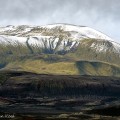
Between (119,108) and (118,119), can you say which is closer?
(118,119)

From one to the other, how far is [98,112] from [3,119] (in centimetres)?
4485

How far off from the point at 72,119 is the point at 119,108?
129 feet

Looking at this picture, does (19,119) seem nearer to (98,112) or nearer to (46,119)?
(46,119)

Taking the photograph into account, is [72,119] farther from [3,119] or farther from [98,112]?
[98,112]

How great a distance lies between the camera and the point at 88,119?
11125 centimetres

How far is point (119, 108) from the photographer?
14450 cm

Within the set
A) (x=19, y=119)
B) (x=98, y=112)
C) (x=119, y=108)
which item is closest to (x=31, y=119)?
(x=19, y=119)

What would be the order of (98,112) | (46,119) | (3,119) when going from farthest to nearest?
(98,112), (46,119), (3,119)

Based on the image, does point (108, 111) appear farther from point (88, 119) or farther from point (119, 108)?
point (88, 119)

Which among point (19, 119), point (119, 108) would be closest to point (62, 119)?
point (19, 119)

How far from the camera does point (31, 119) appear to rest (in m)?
107

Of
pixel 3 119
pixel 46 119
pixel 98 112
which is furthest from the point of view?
pixel 98 112

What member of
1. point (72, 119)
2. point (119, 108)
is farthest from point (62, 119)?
point (119, 108)

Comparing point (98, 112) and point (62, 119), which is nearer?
point (62, 119)
